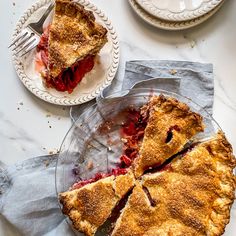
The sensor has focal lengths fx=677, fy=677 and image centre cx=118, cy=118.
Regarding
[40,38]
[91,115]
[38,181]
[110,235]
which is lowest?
[110,235]

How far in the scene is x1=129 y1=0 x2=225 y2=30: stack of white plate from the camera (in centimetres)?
283

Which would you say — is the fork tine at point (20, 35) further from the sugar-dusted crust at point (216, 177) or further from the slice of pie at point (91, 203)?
the sugar-dusted crust at point (216, 177)

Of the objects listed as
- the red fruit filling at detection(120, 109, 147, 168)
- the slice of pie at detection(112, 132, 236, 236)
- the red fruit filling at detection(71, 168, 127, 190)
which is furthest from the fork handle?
the slice of pie at detection(112, 132, 236, 236)

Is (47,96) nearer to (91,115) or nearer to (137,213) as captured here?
(91,115)

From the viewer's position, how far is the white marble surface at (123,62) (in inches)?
112

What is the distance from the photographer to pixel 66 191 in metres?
2.73

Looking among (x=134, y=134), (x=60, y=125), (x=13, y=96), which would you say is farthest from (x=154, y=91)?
(x=13, y=96)

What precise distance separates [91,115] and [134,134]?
7.6 inches

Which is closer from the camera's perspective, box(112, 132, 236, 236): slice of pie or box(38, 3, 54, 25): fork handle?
box(112, 132, 236, 236): slice of pie

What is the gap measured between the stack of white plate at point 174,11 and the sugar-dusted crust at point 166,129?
0.38 m

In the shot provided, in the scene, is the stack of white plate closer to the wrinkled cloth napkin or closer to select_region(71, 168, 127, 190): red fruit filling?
the wrinkled cloth napkin

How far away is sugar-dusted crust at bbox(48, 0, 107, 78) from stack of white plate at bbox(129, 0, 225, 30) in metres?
0.23

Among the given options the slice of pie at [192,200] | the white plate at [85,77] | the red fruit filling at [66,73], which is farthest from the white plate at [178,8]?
the slice of pie at [192,200]

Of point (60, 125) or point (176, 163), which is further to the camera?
point (60, 125)
